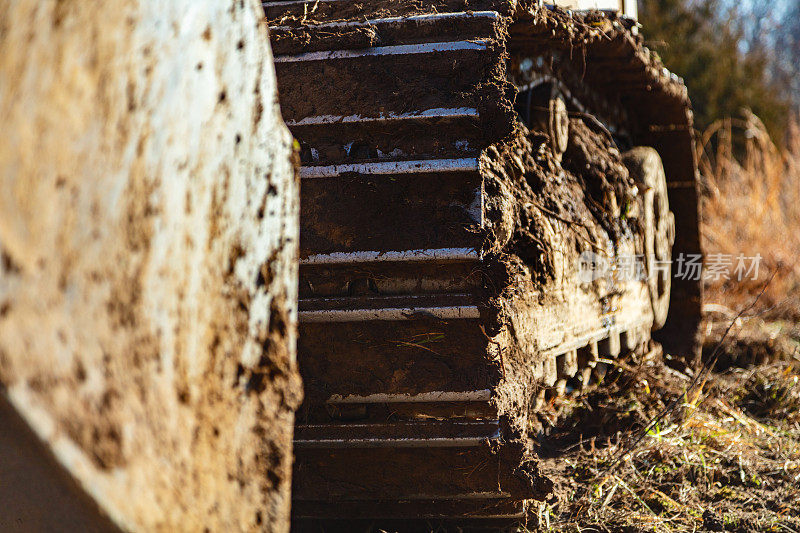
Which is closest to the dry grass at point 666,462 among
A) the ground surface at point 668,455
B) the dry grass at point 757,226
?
the ground surface at point 668,455

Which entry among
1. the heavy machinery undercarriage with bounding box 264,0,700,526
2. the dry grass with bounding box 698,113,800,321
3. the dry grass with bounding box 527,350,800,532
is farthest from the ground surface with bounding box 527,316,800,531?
the dry grass with bounding box 698,113,800,321

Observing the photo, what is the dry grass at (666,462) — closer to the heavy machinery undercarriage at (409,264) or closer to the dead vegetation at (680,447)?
the dead vegetation at (680,447)

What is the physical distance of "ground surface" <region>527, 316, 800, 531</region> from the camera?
2.47 meters

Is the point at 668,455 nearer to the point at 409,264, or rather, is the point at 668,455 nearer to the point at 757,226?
the point at 409,264

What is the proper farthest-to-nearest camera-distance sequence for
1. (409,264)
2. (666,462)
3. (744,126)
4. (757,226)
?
(744,126) < (757,226) < (666,462) < (409,264)

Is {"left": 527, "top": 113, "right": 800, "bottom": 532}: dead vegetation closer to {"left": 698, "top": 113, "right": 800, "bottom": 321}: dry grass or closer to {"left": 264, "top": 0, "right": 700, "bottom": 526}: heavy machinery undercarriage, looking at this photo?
{"left": 264, "top": 0, "right": 700, "bottom": 526}: heavy machinery undercarriage

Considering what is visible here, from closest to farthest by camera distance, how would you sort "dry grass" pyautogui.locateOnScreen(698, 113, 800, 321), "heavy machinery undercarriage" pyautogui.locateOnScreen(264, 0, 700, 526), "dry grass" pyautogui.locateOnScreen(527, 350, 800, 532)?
"heavy machinery undercarriage" pyautogui.locateOnScreen(264, 0, 700, 526) → "dry grass" pyautogui.locateOnScreen(527, 350, 800, 532) → "dry grass" pyautogui.locateOnScreen(698, 113, 800, 321)

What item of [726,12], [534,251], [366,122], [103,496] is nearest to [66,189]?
[103,496]

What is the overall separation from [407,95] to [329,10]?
373 mm

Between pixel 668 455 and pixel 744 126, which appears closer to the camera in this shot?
pixel 668 455

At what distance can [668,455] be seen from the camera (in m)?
2.94

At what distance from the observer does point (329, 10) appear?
206 centimetres

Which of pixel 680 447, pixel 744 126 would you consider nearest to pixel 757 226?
pixel 744 126

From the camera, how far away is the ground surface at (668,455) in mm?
2475
